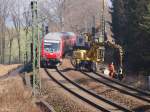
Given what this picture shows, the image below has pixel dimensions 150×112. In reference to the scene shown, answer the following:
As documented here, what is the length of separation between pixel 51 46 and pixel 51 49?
321mm

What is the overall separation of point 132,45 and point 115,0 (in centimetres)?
1621

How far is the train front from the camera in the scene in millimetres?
49344

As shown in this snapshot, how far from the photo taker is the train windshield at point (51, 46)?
4938 centimetres

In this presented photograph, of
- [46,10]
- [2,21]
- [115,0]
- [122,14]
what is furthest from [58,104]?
[46,10]

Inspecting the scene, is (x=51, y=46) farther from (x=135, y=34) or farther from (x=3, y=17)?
(x=3, y=17)

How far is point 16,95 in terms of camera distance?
2895 cm

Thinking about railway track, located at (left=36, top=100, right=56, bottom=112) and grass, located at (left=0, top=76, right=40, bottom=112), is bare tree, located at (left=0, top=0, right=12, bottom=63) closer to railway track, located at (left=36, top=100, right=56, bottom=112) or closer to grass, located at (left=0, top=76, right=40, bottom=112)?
grass, located at (left=0, top=76, right=40, bottom=112)

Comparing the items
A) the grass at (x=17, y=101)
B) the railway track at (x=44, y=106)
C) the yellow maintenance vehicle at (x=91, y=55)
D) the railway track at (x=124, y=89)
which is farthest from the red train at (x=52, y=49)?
the railway track at (x=44, y=106)

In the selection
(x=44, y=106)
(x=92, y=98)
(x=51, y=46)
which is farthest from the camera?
(x=51, y=46)

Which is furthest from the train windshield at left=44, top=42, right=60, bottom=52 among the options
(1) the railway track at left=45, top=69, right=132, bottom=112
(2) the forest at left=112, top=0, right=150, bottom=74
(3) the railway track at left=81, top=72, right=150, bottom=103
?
(1) the railway track at left=45, top=69, right=132, bottom=112

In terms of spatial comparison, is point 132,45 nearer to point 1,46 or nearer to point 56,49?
point 56,49

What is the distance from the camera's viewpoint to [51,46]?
49.6 m

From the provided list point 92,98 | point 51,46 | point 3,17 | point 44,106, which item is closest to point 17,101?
point 44,106

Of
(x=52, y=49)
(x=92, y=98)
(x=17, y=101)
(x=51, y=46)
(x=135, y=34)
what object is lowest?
(x=92, y=98)
